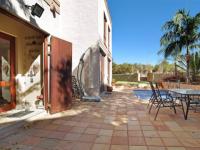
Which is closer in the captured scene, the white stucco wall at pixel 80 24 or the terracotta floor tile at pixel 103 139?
the terracotta floor tile at pixel 103 139

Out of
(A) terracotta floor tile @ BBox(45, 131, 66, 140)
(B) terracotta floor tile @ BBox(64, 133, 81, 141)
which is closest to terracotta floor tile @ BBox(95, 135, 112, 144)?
(B) terracotta floor tile @ BBox(64, 133, 81, 141)

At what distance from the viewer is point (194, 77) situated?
16.5 meters

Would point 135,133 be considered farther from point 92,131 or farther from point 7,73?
point 7,73

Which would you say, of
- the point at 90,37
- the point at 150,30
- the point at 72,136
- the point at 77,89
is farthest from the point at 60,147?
the point at 150,30

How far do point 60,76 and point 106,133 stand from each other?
A: 2489mm

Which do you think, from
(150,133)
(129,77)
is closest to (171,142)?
(150,133)

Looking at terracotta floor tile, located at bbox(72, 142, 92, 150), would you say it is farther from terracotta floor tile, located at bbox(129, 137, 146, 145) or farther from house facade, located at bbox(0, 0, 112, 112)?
house facade, located at bbox(0, 0, 112, 112)

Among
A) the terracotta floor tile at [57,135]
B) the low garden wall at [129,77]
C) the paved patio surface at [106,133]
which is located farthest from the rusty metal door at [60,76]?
the low garden wall at [129,77]

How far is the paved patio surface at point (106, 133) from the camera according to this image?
3467mm

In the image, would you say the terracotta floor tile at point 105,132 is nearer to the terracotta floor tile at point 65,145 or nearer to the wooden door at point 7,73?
the terracotta floor tile at point 65,145

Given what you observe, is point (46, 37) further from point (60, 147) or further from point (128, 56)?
point (128, 56)

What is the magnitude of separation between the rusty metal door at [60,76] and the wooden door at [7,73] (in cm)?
119

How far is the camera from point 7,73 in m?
5.89

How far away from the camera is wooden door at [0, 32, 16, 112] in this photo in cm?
566
